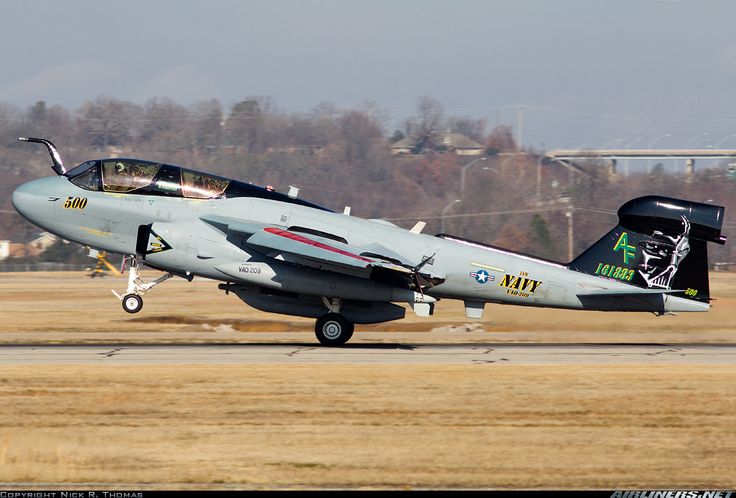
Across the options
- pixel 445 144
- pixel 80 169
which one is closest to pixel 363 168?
pixel 445 144

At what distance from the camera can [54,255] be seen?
8694 centimetres

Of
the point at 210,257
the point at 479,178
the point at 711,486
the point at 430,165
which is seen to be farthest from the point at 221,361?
the point at 430,165

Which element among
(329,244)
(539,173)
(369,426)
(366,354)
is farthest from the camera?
(539,173)

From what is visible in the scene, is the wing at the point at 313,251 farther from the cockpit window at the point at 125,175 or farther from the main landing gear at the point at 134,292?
the main landing gear at the point at 134,292

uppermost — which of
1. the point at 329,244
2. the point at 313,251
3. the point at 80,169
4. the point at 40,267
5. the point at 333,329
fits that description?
the point at 80,169

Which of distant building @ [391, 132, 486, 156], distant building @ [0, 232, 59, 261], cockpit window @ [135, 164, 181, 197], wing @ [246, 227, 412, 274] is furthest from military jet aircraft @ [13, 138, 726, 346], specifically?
distant building @ [391, 132, 486, 156]

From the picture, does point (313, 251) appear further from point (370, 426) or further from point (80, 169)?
point (370, 426)

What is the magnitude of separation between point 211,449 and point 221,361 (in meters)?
6.79

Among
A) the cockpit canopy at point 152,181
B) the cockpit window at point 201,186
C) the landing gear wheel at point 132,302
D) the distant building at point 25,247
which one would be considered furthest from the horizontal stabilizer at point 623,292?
the distant building at point 25,247

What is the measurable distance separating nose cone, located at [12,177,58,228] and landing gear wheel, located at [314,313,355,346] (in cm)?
673

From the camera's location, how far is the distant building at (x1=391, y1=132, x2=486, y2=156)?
402 feet

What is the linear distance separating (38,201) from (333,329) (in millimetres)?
7406

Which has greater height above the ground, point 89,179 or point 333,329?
point 89,179

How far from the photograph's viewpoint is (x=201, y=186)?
72.0ft
